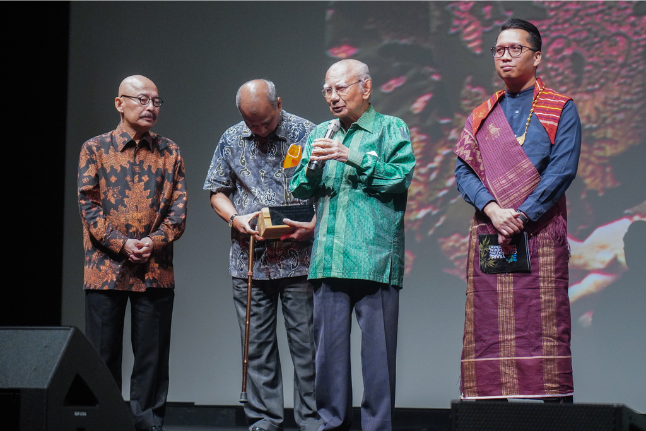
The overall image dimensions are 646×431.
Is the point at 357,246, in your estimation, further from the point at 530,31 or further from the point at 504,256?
the point at 530,31

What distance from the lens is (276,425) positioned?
3152 millimetres

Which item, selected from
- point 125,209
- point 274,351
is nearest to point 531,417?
point 274,351

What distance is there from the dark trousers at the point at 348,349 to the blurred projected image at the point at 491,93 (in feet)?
4.68

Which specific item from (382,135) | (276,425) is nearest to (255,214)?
(382,135)

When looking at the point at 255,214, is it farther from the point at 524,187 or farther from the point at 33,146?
the point at 33,146

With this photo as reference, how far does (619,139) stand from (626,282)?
74 centimetres

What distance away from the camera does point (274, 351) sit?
323 cm

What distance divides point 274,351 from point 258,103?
1.04 meters

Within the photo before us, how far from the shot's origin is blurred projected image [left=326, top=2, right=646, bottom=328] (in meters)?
3.97

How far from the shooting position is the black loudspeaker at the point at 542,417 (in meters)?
1.77

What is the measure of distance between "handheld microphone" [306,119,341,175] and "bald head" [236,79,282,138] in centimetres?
36

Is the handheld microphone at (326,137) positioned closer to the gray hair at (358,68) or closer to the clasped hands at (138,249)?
the gray hair at (358,68)

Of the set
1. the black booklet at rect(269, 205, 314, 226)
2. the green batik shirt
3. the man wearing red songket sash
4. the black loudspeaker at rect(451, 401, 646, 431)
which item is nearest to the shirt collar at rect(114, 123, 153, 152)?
the black booklet at rect(269, 205, 314, 226)

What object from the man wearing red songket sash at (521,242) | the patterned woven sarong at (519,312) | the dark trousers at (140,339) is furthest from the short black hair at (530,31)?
the dark trousers at (140,339)
